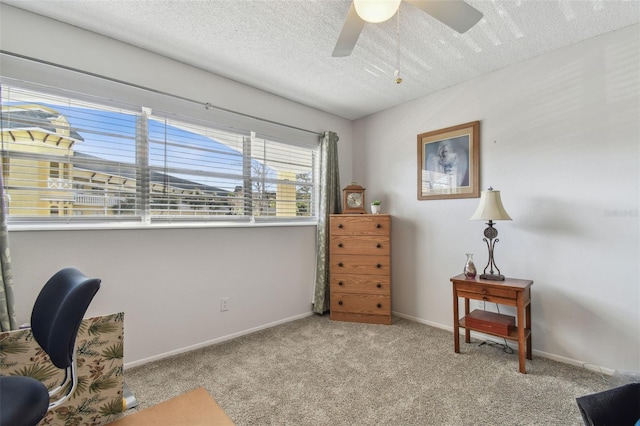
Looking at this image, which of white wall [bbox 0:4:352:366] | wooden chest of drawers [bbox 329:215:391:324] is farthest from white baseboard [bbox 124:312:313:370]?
wooden chest of drawers [bbox 329:215:391:324]

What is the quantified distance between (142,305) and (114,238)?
0.56 meters

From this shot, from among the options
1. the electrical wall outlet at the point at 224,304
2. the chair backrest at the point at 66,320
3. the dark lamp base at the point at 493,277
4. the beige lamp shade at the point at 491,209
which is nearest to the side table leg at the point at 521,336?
the dark lamp base at the point at 493,277

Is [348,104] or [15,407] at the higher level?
[348,104]

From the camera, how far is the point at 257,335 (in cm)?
289

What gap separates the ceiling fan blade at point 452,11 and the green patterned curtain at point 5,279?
2545mm

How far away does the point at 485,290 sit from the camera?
2.37m

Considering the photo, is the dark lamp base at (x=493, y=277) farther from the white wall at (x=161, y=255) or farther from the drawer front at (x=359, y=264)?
the white wall at (x=161, y=255)

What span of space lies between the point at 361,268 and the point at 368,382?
4.41 feet

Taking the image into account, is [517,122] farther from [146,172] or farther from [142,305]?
[142,305]

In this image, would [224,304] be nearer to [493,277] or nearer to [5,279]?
[5,279]

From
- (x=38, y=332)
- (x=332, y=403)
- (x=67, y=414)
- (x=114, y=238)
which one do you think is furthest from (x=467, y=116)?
(x=67, y=414)

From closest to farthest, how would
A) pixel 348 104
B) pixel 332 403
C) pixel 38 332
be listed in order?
pixel 38 332
pixel 332 403
pixel 348 104

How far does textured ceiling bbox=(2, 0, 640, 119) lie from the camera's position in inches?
74.4

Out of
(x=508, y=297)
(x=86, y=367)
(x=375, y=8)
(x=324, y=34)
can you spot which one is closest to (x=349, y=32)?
(x=375, y=8)
